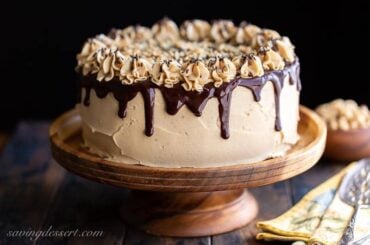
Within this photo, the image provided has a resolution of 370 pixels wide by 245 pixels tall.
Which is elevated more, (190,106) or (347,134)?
(190,106)

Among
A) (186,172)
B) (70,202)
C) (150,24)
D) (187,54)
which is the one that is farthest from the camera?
(150,24)

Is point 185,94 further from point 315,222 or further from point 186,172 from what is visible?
point 315,222

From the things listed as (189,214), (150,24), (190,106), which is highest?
(190,106)

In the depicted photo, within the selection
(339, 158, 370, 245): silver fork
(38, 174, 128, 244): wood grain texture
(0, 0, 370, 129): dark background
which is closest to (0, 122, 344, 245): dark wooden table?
(38, 174, 128, 244): wood grain texture

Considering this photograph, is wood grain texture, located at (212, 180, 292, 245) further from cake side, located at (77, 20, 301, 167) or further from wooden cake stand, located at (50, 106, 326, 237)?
cake side, located at (77, 20, 301, 167)

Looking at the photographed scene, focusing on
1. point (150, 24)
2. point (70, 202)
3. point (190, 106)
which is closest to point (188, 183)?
point (190, 106)

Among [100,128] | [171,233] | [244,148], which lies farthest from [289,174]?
[100,128]
